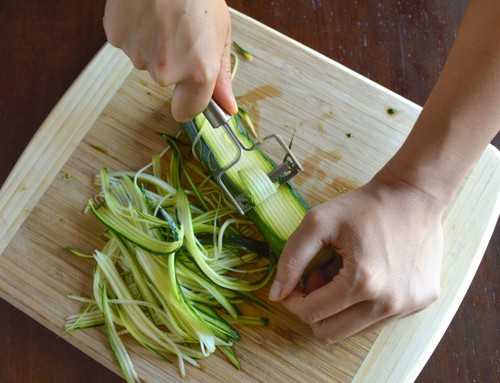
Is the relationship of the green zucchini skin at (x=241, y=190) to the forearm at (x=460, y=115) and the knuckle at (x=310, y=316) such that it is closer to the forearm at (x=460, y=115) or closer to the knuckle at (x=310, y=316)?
the knuckle at (x=310, y=316)

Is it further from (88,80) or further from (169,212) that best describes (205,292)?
(88,80)

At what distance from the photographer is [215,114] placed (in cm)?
170

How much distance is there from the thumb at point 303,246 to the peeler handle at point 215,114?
39cm

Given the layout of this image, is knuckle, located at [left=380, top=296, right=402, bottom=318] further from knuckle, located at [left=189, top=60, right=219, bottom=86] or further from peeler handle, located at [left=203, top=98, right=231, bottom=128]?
knuckle, located at [left=189, top=60, right=219, bottom=86]

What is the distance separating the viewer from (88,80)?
2.18m

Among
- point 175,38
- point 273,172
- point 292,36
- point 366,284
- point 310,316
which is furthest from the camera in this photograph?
point 292,36

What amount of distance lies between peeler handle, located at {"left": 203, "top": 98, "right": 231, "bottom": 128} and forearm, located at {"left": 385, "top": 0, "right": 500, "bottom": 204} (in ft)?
1.82

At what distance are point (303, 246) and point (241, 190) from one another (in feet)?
1.16

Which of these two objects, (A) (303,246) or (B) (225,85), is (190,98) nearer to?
(B) (225,85)

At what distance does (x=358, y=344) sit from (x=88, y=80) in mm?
1391

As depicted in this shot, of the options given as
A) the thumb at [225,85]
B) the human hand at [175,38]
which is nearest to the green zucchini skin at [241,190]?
the thumb at [225,85]

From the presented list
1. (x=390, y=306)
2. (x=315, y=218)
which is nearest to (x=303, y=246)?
(x=315, y=218)

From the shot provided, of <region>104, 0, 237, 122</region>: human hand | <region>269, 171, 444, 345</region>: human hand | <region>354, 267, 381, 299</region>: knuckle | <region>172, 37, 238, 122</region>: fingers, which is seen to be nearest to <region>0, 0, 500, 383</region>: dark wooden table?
<region>269, 171, 444, 345</region>: human hand

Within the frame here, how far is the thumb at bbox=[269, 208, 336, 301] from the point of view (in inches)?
68.6
